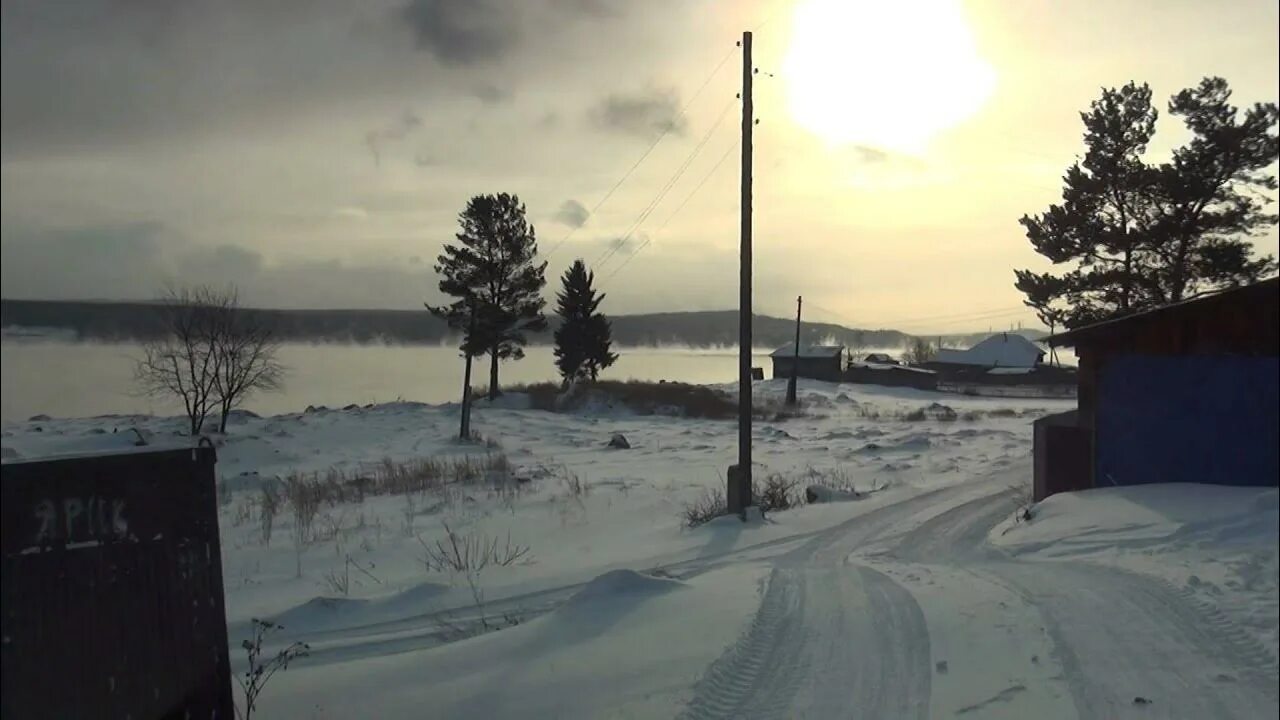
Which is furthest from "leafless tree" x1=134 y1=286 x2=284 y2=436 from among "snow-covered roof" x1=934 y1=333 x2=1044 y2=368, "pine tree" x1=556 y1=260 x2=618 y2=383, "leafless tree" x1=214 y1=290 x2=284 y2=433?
"pine tree" x1=556 y1=260 x2=618 y2=383

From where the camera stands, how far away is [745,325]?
52.5 feet

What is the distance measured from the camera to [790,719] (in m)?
5.39

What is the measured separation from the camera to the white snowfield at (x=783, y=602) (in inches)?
82.8

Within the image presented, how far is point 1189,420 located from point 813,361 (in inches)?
3280

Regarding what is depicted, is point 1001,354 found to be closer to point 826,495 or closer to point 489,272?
point 826,495

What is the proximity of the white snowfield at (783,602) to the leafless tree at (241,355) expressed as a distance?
108 inches

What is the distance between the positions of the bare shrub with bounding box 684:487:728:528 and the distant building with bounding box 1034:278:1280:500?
13.2 meters

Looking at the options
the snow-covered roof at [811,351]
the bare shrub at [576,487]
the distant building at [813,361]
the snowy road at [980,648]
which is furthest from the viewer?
the snow-covered roof at [811,351]

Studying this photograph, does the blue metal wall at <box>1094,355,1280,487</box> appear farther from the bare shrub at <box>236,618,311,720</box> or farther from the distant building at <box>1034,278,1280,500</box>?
the bare shrub at <box>236,618,311,720</box>

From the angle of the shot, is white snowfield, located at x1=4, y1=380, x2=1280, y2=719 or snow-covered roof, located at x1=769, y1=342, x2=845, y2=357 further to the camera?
snow-covered roof, located at x1=769, y1=342, x2=845, y2=357

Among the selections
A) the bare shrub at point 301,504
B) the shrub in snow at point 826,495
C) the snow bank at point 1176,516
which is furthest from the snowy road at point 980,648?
the bare shrub at point 301,504

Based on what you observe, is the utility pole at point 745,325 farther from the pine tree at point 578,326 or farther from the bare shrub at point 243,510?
the pine tree at point 578,326

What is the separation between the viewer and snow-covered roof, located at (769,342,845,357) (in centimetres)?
8350

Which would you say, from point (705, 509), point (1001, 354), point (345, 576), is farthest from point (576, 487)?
point (1001, 354)
